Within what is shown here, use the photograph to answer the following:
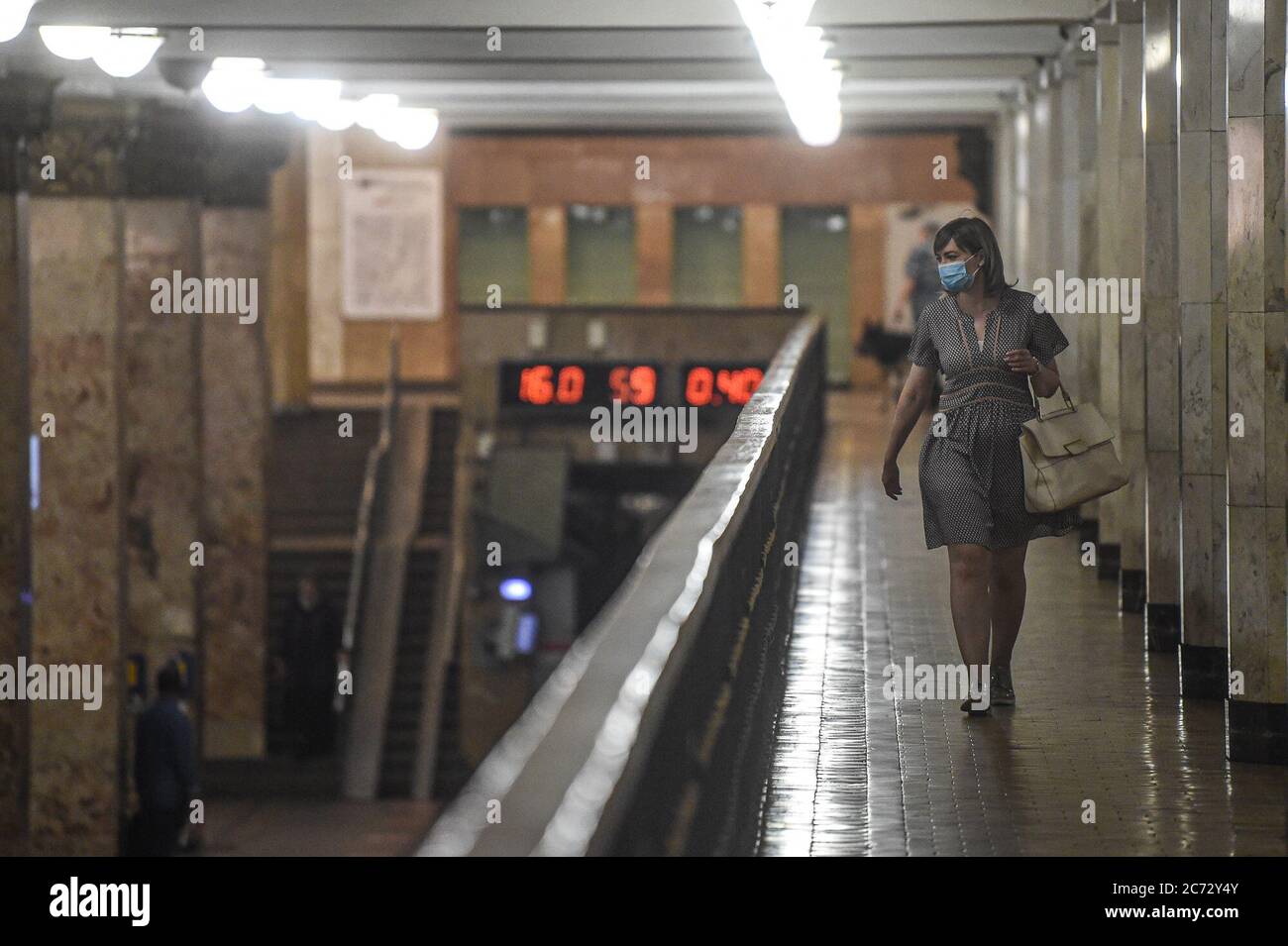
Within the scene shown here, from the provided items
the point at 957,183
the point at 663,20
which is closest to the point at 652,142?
the point at 957,183

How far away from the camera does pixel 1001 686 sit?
7.33 m

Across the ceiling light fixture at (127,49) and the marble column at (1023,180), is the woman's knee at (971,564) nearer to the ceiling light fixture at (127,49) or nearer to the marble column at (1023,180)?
the ceiling light fixture at (127,49)

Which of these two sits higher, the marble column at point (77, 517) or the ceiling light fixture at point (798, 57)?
the ceiling light fixture at point (798, 57)

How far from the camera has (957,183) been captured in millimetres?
31906

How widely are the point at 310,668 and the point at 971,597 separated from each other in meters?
14.3

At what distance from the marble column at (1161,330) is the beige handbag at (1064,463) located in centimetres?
209

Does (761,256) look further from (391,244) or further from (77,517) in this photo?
(77,517)

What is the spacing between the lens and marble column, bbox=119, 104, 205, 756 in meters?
18.5

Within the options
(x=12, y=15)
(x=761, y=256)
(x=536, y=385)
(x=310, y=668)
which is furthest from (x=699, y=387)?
(x=12, y=15)

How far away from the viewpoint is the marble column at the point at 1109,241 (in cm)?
1106

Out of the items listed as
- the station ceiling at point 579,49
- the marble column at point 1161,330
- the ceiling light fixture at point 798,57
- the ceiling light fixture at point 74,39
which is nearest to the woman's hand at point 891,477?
the marble column at point 1161,330

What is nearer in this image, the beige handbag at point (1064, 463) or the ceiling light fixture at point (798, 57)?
the beige handbag at point (1064, 463)
